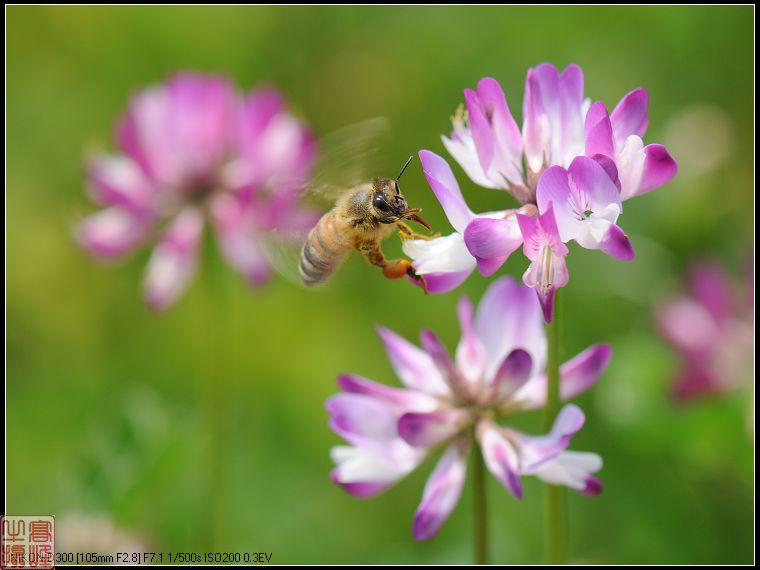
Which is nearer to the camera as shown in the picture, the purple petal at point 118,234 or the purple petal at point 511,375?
the purple petal at point 511,375

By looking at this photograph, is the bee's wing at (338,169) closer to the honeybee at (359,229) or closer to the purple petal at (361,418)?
the honeybee at (359,229)

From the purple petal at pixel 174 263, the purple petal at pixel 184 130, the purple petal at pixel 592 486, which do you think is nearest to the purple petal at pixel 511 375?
the purple petal at pixel 592 486

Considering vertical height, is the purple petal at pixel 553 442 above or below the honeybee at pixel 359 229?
below

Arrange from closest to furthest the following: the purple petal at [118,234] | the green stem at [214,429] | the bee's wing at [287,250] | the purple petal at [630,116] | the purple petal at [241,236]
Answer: the purple petal at [630,116]
the bee's wing at [287,250]
the green stem at [214,429]
the purple petal at [241,236]
the purple petal at [118,234]

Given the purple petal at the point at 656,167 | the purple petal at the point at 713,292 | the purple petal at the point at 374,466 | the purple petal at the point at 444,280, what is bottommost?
the purple petal at the point at 374,466

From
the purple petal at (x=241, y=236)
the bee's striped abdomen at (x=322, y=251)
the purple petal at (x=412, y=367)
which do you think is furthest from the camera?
the purple petal at (x=241, y=236)

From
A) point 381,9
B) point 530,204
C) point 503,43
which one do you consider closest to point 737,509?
point 530,204

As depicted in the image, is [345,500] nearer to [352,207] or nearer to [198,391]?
[198,391]

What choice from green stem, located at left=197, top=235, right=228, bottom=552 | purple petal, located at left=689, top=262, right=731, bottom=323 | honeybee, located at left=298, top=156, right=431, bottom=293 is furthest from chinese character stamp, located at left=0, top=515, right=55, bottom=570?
purple petal, located at left=689, top=262, right=731, bottom=323
